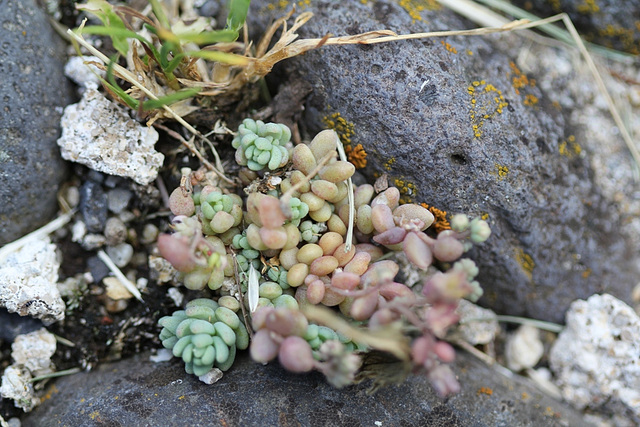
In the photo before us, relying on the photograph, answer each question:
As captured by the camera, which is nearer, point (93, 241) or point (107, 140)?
point (107, 140)

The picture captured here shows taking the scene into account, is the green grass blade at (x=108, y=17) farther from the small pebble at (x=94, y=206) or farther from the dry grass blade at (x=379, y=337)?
the dry grass blade at (x=379, y=337)

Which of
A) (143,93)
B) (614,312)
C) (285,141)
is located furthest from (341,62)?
(614,312)

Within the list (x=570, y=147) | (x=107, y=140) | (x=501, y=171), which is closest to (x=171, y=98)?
(x=107, y=140)

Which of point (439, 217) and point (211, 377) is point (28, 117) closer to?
point (211, 377)

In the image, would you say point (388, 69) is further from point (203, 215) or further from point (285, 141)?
point (203, 215)

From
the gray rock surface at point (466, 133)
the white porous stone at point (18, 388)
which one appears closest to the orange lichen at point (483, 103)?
the gray rock surface at point (466, 133)

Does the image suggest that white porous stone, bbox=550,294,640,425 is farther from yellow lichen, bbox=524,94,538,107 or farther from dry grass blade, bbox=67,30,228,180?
dry grass blade, bbox=67,30,228,180
